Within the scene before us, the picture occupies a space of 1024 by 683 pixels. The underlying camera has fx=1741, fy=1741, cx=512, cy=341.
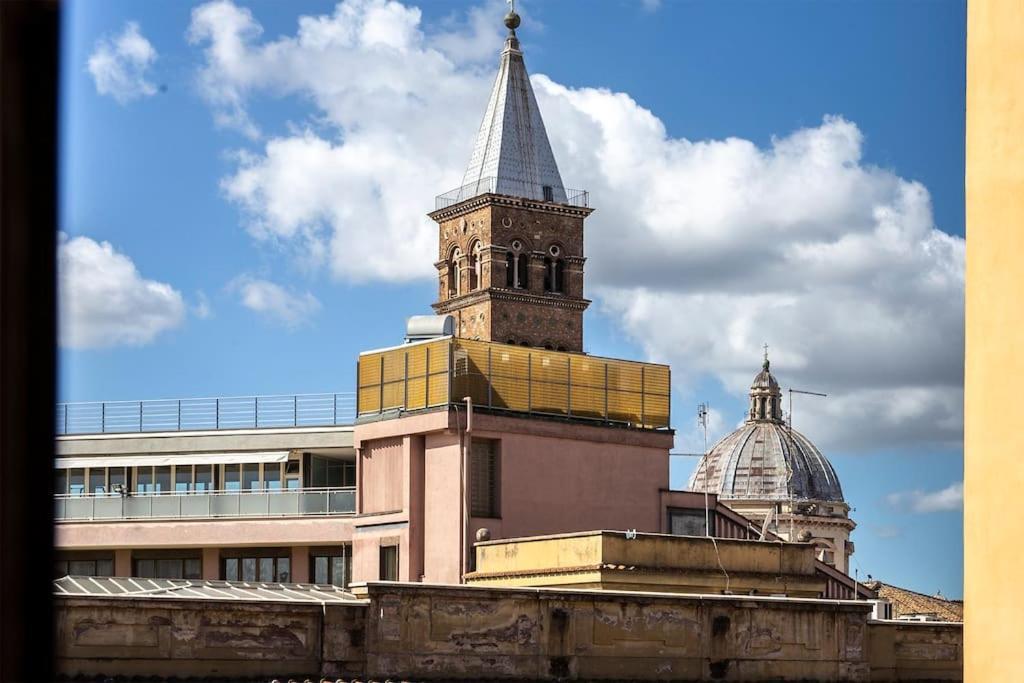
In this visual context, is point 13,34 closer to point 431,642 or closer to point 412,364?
point 431,642

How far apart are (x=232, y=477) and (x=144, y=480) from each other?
324 centimetres

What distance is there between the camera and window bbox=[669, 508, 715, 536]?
135 feet

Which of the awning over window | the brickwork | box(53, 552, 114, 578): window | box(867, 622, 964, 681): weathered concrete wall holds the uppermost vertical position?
the brickwork

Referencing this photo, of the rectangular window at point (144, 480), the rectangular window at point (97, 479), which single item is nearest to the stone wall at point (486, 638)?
the rectangular window at point (144, 480)

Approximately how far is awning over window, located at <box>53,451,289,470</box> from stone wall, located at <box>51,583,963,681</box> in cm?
1929

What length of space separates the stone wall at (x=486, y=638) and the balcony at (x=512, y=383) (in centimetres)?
922

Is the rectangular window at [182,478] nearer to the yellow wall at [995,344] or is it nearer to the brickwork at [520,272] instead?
the yellow wall at [995,344]

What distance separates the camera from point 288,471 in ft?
158

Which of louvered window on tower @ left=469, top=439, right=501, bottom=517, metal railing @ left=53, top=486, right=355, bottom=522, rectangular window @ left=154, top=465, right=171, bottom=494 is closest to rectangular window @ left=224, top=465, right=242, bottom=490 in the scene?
metal railing @ left=53, top=486, right=355, bottom=522

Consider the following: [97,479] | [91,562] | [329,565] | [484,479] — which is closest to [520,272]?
[97,479]

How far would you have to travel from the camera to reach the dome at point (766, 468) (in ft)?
462

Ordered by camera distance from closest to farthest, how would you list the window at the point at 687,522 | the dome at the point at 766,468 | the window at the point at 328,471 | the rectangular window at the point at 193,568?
the window at the point at 687,522, the rectangular window at the point at 193,568, the window at the point at 328,471, the dome at the point at 766,468

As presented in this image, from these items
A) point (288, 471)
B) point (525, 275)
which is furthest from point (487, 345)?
point (525, 275)

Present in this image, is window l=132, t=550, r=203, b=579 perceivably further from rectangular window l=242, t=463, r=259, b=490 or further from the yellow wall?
the yellow wall
